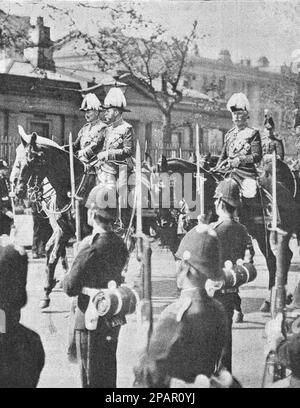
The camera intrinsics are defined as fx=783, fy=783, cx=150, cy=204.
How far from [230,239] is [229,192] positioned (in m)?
0.51

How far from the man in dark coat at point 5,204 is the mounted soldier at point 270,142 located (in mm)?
2444

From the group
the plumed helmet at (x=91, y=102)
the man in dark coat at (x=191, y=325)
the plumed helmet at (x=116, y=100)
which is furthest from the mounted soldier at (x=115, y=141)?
the man in dark coat at (x=191, y=325)

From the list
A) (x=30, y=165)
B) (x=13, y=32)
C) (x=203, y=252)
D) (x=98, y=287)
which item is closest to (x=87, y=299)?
(x=98, y=287)

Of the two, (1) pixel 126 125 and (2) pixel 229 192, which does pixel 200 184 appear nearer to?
(2) pixel 229 192

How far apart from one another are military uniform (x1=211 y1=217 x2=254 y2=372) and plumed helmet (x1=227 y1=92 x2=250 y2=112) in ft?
3.49

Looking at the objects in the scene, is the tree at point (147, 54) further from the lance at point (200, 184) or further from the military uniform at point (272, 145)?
the military uniform at point (272, 145)

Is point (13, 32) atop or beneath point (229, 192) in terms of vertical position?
atop

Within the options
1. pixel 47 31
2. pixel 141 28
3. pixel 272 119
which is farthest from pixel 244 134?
pixel 47 31

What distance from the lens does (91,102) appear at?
7309 mm

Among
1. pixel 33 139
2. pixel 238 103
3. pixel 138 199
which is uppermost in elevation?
pixel 238 103

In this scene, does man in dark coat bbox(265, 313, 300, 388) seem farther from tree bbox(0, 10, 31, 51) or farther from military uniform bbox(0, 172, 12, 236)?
tree bbox(0, 10, 31, 51)

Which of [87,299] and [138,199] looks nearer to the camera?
[87,299]

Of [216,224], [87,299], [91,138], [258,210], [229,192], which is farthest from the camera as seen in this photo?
[258,210]

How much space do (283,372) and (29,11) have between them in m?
3.98
